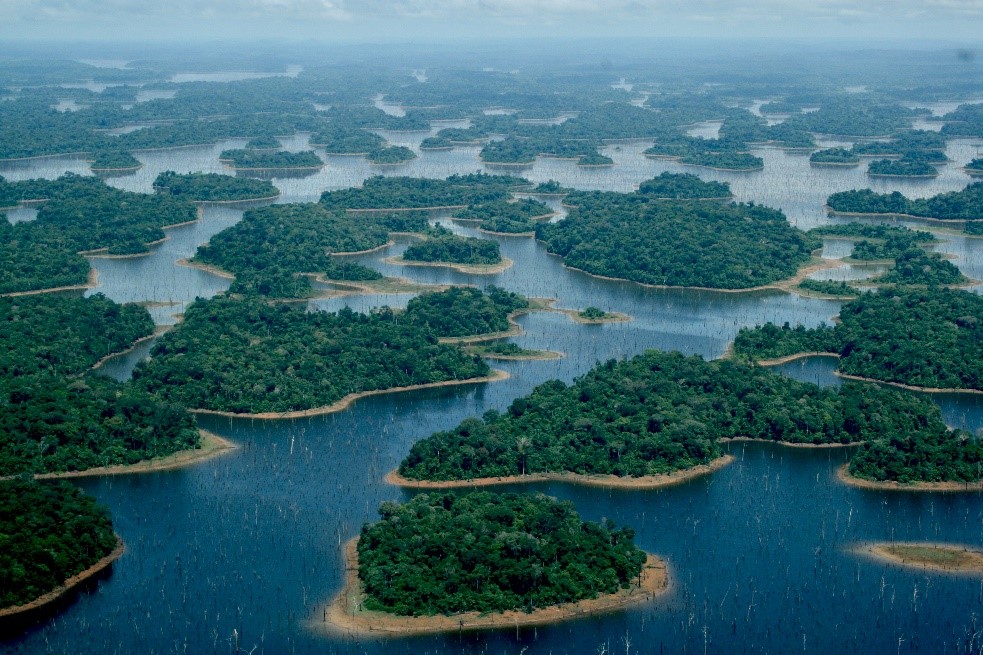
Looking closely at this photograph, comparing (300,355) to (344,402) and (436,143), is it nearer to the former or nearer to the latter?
(344,402)

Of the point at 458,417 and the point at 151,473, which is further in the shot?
the point at 458,417

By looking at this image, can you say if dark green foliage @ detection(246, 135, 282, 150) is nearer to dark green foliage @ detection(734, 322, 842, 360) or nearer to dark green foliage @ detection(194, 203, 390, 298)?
dark green foliage @ detection(194, 203, 390, 298)

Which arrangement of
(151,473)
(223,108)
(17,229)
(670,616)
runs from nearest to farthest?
(670,616)
(151,473)
(17,229)
(223,108)

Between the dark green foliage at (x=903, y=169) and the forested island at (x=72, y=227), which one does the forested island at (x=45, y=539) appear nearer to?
the forested island at (x=72, y=227)

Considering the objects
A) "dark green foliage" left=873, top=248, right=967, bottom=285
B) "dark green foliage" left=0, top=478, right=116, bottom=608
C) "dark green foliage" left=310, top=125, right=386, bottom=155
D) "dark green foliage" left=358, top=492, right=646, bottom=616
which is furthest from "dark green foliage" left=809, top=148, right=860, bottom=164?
"dark green foliage" left=0, top=478, right=116, bottom=608

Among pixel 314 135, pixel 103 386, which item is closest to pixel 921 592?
pixel 103 386

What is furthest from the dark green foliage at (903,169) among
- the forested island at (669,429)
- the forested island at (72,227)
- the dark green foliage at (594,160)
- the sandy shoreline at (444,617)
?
the sandy shoreline at (444,617)

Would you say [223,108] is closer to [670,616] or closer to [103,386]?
[103,386]
